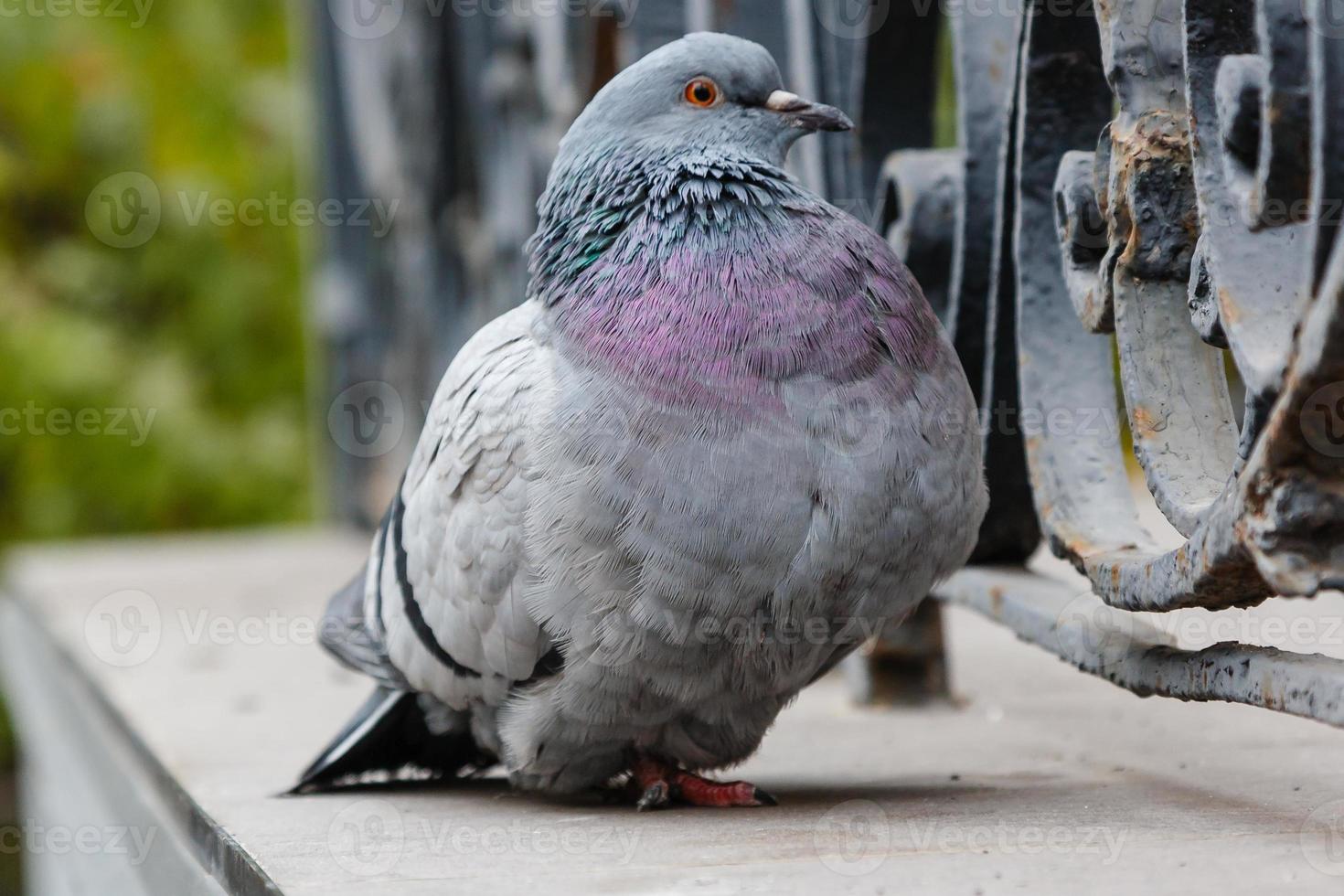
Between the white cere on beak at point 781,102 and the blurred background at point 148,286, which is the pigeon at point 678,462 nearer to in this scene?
the white cere on beak at point 781,102

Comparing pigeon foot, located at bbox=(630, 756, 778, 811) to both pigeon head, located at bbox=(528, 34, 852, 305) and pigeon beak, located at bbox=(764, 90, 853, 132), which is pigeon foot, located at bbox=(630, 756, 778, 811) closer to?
pigeon head, located at bbox=(528, 34, 852, 305)

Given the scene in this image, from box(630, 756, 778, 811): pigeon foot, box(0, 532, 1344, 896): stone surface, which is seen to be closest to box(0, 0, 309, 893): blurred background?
box(0, 532, 1344, 896): stone surface

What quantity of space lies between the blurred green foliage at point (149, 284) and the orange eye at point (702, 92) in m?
8.29

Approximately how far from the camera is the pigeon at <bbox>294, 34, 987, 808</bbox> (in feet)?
7.59

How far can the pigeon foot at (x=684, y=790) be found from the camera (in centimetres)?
263

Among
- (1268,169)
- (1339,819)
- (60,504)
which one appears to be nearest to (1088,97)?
(1268,169)

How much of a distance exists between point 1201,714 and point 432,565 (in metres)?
1.67

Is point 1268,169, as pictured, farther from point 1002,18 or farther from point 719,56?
point 1002,18

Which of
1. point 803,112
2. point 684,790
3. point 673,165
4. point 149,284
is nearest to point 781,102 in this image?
point 803,112

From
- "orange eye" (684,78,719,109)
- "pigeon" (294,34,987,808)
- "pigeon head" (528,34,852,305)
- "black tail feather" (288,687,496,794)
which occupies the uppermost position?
"orange eye" (684,78,719,109)

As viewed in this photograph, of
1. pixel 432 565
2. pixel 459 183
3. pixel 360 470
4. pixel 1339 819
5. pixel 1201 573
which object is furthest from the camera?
pixel 360 470

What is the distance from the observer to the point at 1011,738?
127 inches

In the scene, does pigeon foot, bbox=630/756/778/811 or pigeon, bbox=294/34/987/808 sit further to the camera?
pigeon foot, bbox=630/756/778/811

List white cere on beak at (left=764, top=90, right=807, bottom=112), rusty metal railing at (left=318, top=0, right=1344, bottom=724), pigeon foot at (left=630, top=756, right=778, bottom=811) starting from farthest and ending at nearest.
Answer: white cere on beak at (left=764, top=90, right=807, bottom=112), pigeon foot at (left=630, top=756, right=778, bottom=811), rusty metal railing at (left=318, top=0, right=1344, bottom=724)
